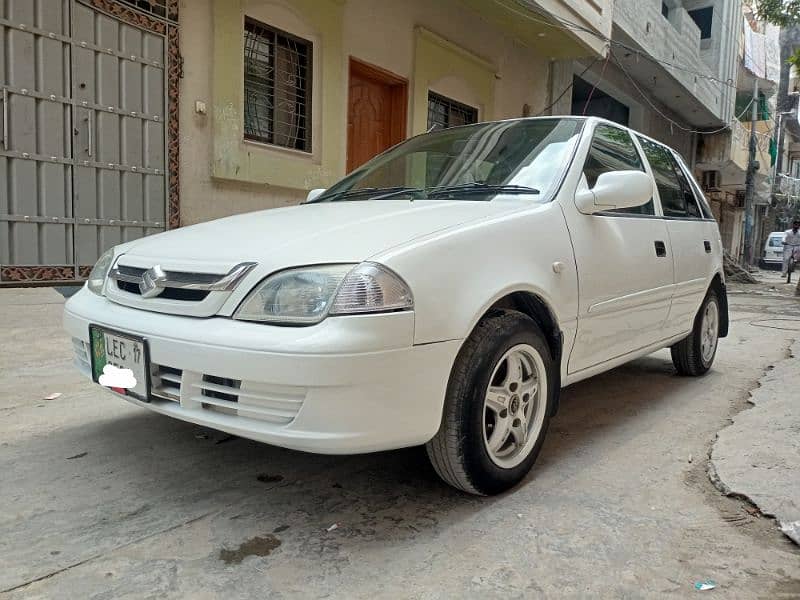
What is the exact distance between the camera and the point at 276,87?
670 cm

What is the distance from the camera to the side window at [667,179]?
3.78m

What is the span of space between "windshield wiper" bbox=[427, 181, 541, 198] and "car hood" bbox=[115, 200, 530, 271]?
0.12 metres

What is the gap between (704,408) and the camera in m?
3.68

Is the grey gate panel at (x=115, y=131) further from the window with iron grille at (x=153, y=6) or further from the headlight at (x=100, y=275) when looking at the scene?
the headlight at (x=100, y=275)

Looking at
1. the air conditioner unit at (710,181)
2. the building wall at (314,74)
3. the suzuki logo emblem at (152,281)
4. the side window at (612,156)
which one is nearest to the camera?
the suzuki logo emblem at (152,281)

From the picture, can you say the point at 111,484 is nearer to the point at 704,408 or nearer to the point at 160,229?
the point at 704,408

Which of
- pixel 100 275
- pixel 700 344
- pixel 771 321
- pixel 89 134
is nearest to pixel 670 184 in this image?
pixel 700 344

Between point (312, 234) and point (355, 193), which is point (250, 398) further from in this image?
point (355, 193)

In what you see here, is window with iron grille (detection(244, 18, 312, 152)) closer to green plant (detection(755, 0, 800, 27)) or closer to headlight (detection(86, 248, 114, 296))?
headlight (detection(86, 248, 114, 296))

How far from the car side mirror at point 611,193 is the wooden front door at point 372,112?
5.38 meters

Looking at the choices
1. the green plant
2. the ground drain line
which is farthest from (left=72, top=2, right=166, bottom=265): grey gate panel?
the green plant

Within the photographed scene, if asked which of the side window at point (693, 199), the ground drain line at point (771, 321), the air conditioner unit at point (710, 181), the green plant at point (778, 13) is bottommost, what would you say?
the ground drain line at point (771, 321)

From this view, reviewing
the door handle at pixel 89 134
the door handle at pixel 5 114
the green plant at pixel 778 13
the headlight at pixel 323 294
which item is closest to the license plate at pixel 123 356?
the headlight at pixel 323 294

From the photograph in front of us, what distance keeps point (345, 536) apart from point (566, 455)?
1.22 meters
